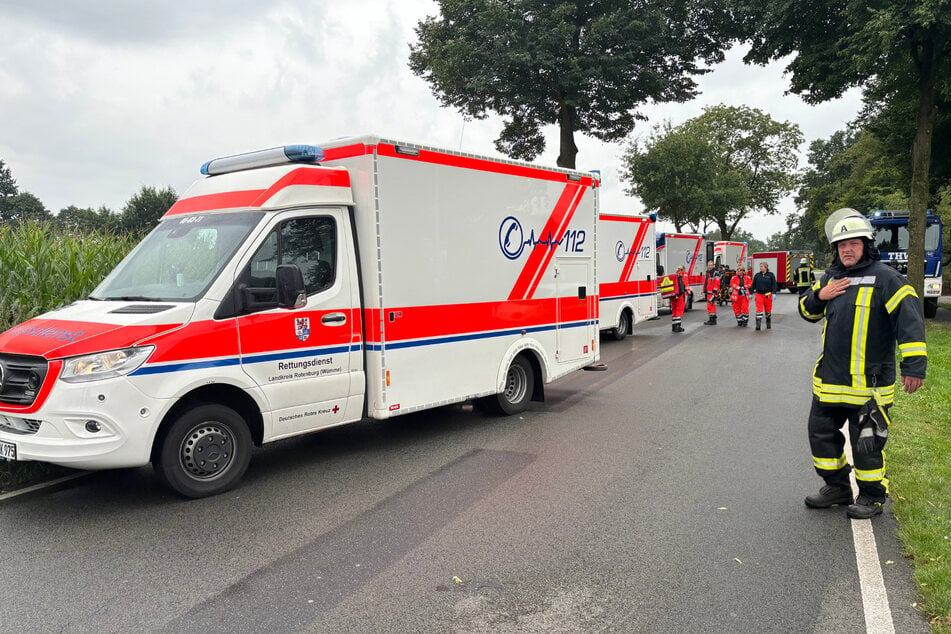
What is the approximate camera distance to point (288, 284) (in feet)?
18.3

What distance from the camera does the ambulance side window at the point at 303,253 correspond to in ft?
18.9

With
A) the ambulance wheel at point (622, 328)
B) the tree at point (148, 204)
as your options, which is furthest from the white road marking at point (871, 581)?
the tree at point (148, 204)

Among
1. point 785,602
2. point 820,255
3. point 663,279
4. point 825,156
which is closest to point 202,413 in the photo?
point 785,602

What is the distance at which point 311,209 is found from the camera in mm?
6125

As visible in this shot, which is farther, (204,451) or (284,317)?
(284,317)

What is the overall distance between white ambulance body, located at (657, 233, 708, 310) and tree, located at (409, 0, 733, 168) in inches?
173

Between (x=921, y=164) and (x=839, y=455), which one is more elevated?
(x=921, y=164)

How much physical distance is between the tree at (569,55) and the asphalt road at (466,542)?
1651 centimetres

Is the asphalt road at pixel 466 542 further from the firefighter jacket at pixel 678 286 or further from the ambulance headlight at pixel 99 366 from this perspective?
the firefighter jacket at pixel 678 286

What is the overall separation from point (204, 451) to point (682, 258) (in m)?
21.7

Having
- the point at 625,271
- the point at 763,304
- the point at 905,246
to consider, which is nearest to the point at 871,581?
the point at 625,271

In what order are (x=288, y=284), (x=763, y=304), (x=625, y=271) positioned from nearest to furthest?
(x=288, y=284)
(x=625, y=271)
(x=763, y=304)

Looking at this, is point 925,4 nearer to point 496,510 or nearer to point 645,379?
point 645,379

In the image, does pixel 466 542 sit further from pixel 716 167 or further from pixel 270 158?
pixel 716 167
